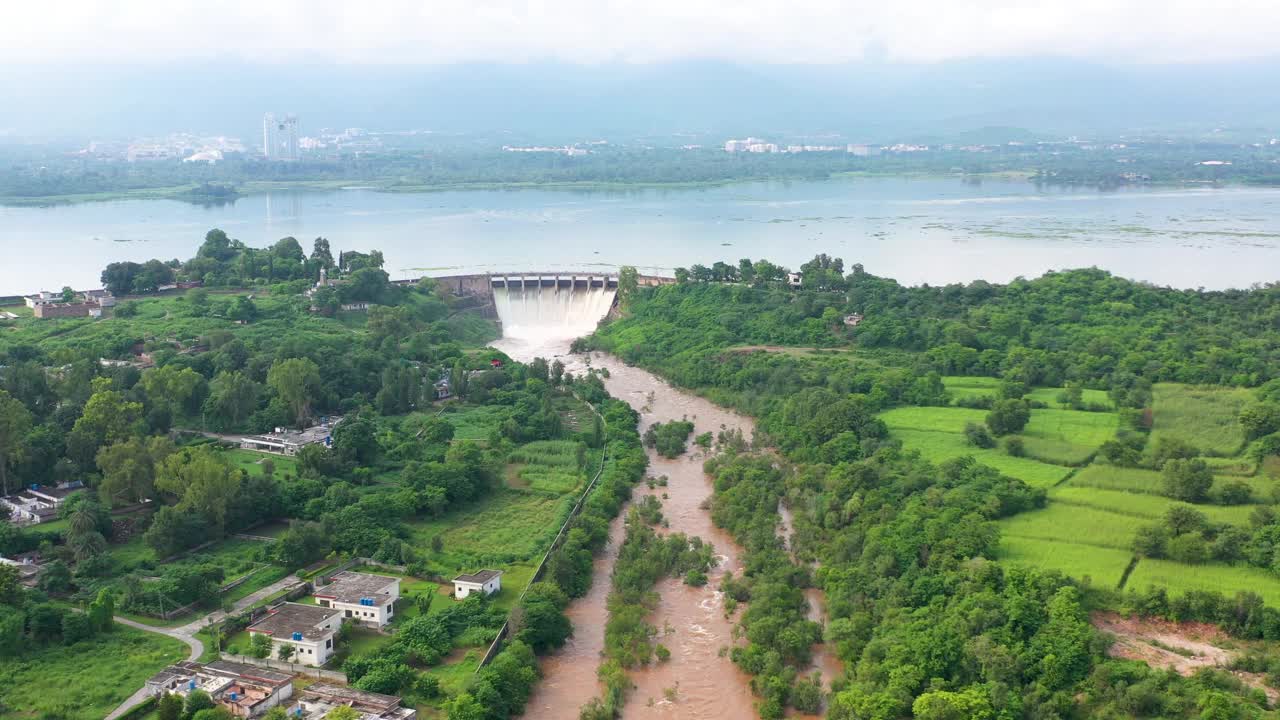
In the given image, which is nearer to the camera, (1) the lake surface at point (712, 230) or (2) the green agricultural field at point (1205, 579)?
(2) the green agricultural field at point (1205, 579)

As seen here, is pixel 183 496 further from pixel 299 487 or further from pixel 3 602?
pixel 3 602

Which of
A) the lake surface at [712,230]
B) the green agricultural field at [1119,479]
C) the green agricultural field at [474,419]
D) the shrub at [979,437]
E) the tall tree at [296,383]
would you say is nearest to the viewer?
the green agricultural field at [1119,479]

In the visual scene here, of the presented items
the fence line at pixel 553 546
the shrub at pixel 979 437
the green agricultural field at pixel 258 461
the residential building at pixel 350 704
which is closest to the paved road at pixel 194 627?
the residential building at pixel 350 704

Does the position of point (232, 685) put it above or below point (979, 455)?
below

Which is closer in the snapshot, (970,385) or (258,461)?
(258,461)

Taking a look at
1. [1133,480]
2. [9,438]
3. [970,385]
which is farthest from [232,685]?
[970,385]

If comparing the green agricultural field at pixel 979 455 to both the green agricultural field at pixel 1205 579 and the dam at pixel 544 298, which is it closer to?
the green agricultural field at pixel 1205 579

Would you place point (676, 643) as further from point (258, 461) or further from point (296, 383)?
point (296, 383)
